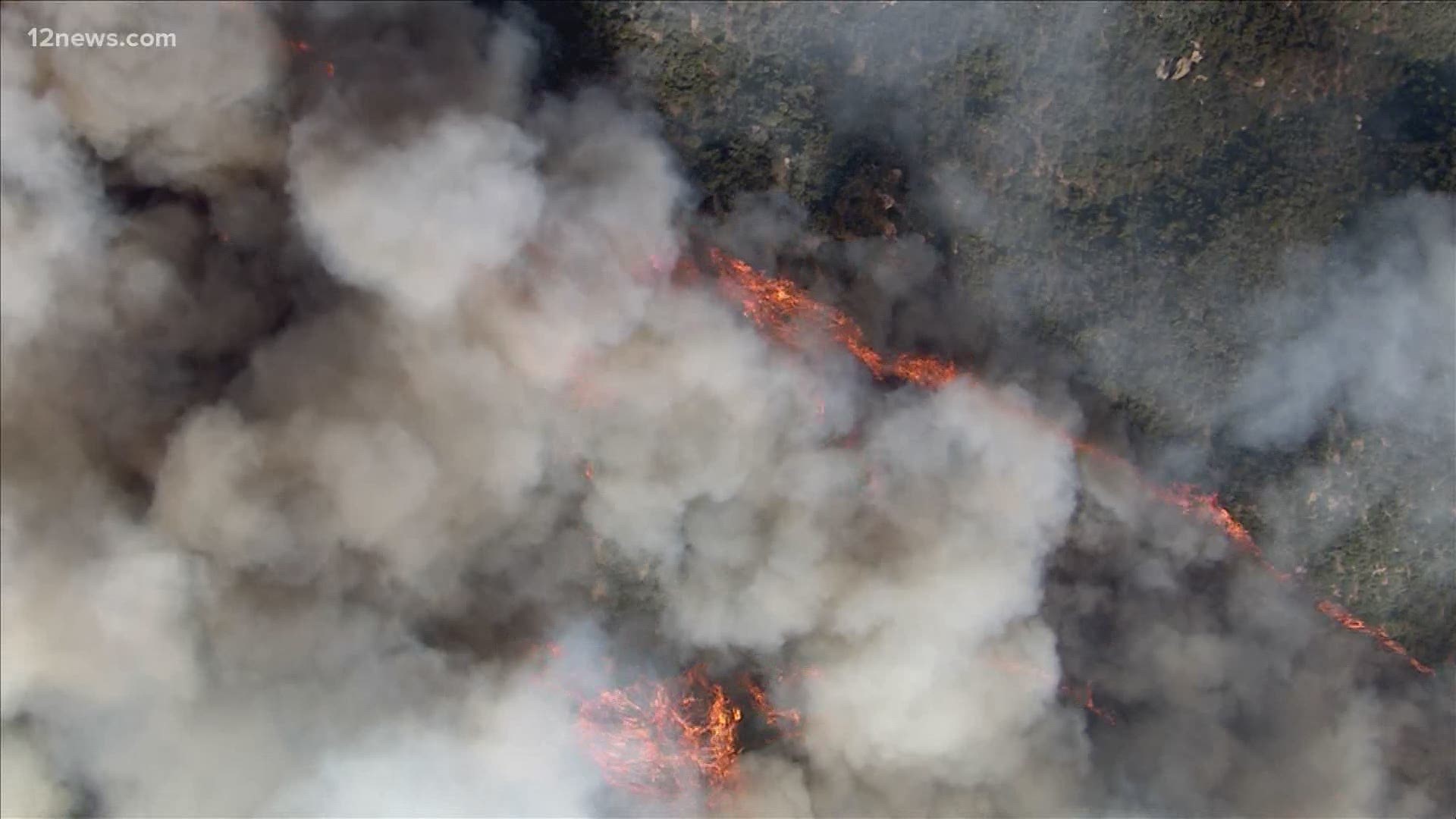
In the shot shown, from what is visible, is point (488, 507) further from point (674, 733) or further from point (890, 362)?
point (890, 362)

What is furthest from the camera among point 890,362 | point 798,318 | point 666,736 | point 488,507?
point 890,362

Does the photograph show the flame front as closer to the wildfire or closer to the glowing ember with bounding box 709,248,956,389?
the wildfire

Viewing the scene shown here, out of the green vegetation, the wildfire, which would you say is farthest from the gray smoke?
the green vegetation

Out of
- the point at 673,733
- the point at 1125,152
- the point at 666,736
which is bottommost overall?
the point at 666,736

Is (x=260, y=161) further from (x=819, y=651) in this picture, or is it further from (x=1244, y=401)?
(x=1244, y=401)

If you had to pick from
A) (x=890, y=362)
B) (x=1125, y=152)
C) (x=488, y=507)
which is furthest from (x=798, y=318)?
(x=1125, y=152)

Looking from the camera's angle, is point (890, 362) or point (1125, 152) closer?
point (1125, 152)
